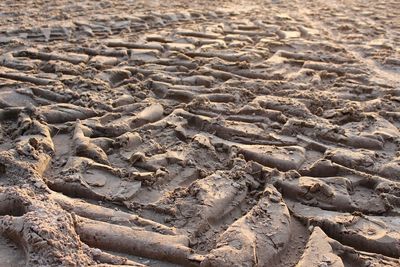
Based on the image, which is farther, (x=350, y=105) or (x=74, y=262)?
(x=350, y=105)

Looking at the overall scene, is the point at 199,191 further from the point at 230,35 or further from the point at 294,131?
the point at 230,35

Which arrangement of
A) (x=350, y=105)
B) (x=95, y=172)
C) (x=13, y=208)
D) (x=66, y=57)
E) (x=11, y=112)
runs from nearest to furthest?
(x=13, y=208), (x=95, y=172), (x=11, y=112), (x=350, y=105), (x=66, y=57)

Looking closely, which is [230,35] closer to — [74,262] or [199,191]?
[199,191]

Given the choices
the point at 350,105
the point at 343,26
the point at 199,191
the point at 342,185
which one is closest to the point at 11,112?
the point at 199,191

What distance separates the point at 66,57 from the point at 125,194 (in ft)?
6.62

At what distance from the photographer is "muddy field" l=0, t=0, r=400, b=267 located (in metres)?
1.77

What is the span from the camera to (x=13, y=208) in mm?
1841

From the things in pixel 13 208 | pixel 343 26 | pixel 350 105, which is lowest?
pixel 343 26

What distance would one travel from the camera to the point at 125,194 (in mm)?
2066

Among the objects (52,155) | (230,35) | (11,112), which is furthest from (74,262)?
(230,35)

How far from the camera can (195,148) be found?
2.48m

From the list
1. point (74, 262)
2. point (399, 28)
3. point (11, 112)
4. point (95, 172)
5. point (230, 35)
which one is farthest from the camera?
point (399, 28)

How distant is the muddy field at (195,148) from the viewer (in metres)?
1.77

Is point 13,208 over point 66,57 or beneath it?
over
